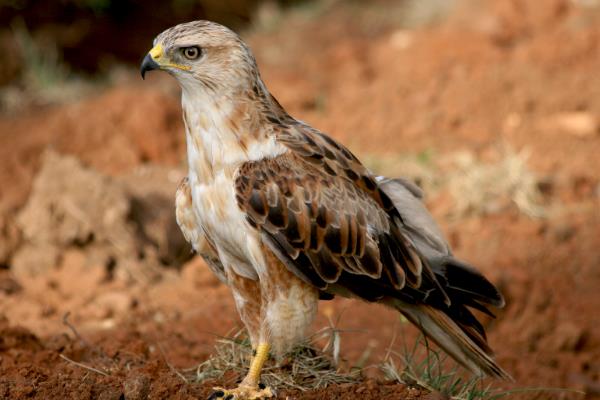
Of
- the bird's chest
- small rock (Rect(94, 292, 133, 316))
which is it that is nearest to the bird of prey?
the bird's chest

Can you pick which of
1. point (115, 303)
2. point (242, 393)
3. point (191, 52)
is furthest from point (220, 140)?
point (115, 303)

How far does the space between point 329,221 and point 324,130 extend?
6.11m

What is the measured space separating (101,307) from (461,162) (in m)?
3.60

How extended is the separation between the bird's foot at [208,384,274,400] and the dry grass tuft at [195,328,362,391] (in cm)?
12

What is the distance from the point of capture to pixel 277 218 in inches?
180

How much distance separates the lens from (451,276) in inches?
198

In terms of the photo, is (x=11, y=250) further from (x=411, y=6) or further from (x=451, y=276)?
(x=411, y=6)

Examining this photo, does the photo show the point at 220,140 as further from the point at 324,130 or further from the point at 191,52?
the point at 324,130

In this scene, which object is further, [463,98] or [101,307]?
[463,98]

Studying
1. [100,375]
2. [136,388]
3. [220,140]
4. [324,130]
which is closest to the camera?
[136,388]

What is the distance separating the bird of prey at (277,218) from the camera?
15.1ft

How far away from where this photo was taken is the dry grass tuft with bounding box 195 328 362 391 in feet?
16.0

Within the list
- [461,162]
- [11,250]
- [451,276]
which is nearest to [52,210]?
[11,250]

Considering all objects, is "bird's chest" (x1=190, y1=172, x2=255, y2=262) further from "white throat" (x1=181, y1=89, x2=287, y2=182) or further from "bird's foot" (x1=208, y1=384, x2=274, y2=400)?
"bird's foot" (x1=208, y1=384, x2=274, y2=400)
